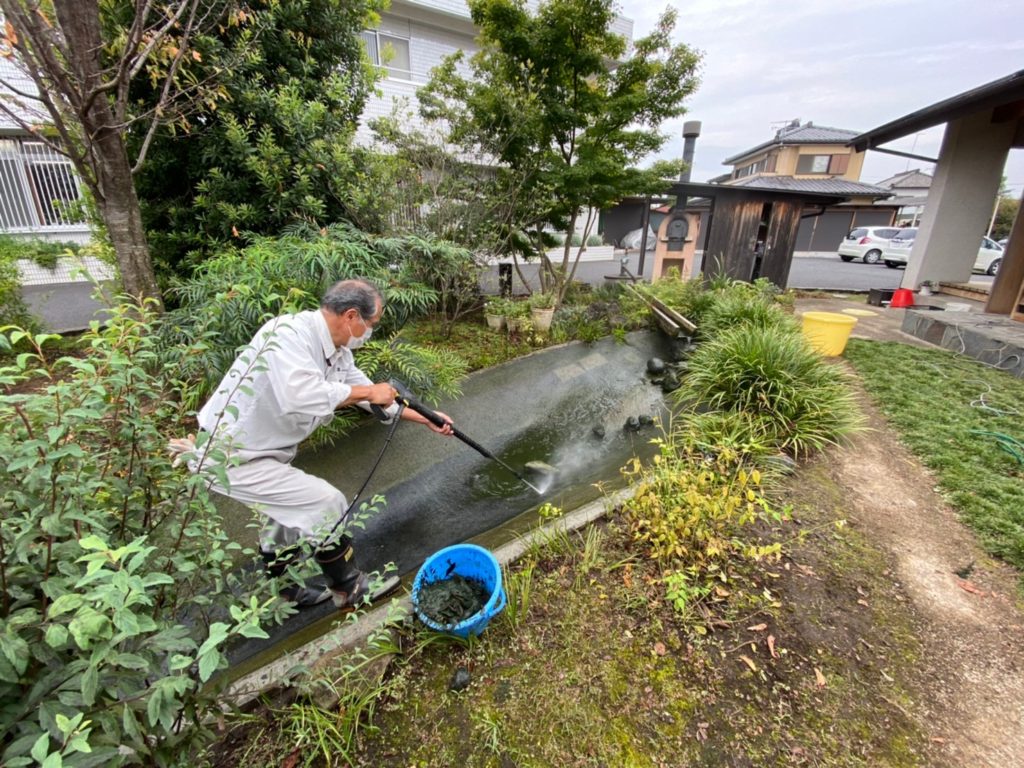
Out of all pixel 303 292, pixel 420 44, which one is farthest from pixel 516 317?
pixel 420 44

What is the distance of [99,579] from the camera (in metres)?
0.94

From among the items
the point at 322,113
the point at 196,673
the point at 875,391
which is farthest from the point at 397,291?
the point at 875,391

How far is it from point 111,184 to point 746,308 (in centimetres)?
722

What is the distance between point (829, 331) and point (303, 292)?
6420mm

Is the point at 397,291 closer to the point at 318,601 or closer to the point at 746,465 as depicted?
the point at 318,601

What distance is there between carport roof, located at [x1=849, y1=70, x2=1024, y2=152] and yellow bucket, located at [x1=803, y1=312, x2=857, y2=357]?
4.05m

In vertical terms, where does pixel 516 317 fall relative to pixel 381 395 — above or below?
below

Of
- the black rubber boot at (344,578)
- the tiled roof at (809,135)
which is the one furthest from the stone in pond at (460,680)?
the tiled roof at (809,135)

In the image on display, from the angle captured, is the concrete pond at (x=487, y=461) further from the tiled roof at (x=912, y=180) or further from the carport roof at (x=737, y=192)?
the tiled roof at (x=912, y=180)

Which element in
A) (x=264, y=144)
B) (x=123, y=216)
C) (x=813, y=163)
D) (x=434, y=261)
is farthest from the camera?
(x=813, y=163)

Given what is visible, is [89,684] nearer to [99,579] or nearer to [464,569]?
[99,579]

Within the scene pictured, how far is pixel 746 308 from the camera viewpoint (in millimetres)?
6348

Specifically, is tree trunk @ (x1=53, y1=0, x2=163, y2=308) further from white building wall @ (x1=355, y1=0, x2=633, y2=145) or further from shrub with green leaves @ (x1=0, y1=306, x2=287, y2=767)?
white building wall @ (x1=355, y1=0, x2=633, y2=145)

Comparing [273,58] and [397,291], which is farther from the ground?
[273,58]
